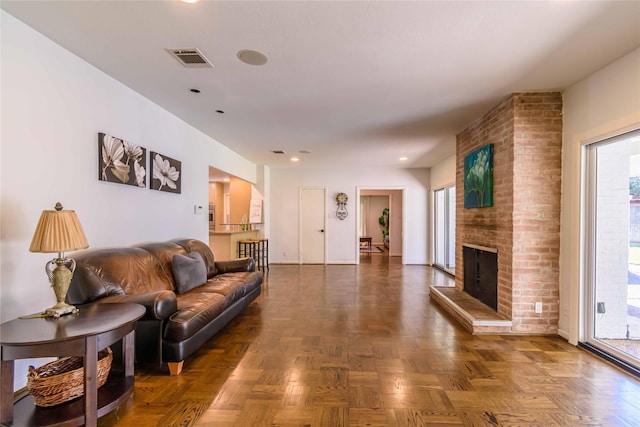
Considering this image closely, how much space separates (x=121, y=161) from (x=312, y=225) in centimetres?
515

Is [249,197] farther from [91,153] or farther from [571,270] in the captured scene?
[571,270]

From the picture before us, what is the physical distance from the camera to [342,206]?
7.55 m

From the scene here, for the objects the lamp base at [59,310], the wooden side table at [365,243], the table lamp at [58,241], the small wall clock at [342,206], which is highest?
the small wall clock at [342,206]

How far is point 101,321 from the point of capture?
→ 5.60ft

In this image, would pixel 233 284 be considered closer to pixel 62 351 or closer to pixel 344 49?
pixel 62 351

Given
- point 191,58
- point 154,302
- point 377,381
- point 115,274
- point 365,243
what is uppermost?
point 191,58

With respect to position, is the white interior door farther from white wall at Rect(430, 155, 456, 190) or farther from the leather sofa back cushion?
the leather sofa back cushion

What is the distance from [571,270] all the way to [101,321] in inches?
149

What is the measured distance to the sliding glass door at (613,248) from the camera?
2492mm

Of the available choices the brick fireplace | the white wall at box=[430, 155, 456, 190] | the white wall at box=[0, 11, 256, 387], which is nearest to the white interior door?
the white wall at box=[430, 155, 456, 190]

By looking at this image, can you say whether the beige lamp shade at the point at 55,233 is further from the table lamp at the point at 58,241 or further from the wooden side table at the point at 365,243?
the wooden side table at the point at 365,243

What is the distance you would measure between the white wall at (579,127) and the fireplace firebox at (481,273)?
1.96 feet

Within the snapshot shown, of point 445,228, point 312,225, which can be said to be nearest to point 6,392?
point 312,225

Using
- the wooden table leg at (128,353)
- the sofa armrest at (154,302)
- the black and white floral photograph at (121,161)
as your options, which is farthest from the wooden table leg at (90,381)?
the black and white floral photograph at (121,161)
